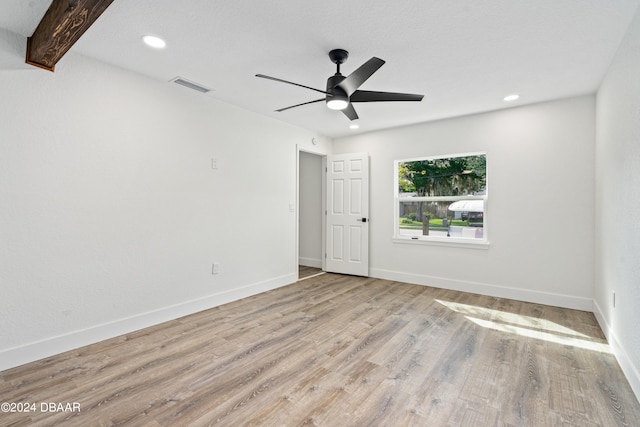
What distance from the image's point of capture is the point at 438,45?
2445 mm

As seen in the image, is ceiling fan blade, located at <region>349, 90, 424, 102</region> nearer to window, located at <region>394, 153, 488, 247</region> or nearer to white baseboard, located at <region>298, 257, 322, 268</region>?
window, located at <region>394, 153, 488, 247</region>

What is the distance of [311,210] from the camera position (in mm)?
6199

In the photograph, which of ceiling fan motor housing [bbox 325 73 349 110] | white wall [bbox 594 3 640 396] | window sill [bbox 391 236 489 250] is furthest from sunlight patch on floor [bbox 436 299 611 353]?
ceiling fan motor housing [bbox 325 73 349 110]

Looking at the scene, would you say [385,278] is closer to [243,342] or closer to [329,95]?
[243,342]

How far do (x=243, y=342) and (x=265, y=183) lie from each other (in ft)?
7.61

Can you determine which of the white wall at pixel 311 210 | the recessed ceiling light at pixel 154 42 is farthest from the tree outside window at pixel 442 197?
the recessed ceiling light at pixel 154 42

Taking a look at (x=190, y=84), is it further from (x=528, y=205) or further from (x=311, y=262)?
(x=528, y=205)

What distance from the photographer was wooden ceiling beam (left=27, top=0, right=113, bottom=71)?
1.74 meters

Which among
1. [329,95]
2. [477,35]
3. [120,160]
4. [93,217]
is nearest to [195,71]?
[120,160]

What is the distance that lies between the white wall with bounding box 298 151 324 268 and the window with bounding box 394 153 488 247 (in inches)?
66.6

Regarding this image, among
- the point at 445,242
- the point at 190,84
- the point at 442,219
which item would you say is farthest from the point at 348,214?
the point at 190,84

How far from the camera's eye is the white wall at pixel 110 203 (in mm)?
2328

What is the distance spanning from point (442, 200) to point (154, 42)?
4.06 metres

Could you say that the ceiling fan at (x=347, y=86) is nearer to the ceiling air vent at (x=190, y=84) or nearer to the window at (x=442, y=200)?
the ceiling air vent at (x=190, y=84)
